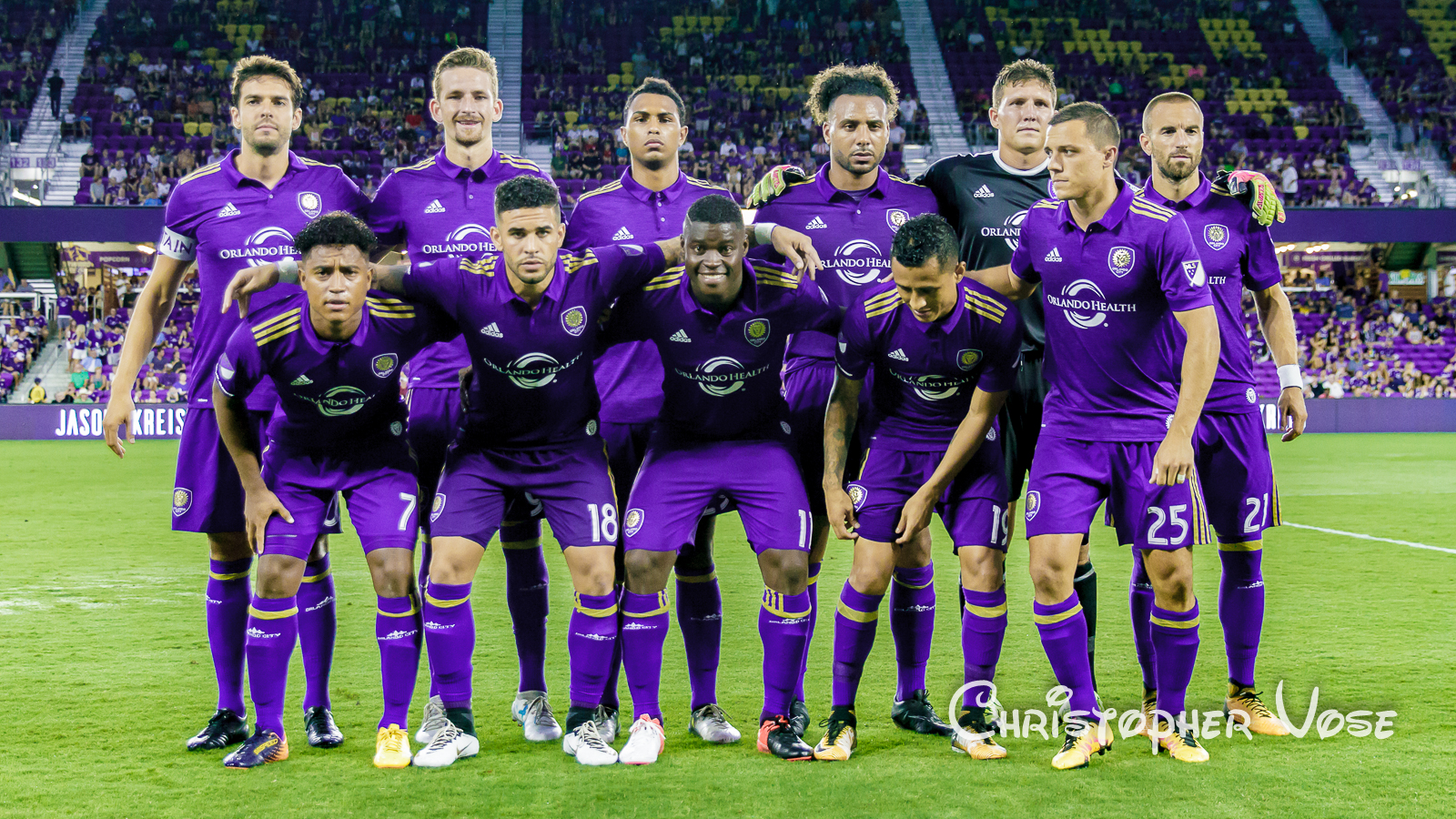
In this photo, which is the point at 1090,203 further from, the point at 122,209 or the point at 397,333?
the point at 122,209

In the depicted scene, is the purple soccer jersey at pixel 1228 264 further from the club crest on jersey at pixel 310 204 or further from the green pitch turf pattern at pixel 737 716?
the club crest on jersey at pixel 310 204

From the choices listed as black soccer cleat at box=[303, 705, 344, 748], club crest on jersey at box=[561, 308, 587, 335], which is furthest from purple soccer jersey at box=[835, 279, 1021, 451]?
black soccer cleat at box=[303, 705, 344, 748]

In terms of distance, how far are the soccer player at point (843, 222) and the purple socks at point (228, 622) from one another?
215 cm

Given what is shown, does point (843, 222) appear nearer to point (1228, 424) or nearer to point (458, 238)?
point (458, 238)

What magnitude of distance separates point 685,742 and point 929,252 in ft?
6.46

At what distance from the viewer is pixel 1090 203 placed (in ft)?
13.6

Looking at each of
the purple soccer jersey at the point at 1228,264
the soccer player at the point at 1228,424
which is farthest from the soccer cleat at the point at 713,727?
the purple soccer jersey at the point at 1228,264

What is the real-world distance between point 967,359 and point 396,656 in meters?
2.29

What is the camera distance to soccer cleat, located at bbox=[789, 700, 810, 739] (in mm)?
4340

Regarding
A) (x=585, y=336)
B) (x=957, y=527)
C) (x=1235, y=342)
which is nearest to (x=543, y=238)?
(x=585, y=336)

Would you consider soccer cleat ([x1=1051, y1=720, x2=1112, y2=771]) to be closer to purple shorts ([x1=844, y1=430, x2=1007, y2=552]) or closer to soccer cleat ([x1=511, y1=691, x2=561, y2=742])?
purple shorts ([x1=844, y1=430, x2=1007, y2=552])

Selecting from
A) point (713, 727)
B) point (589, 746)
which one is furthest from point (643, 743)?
point (713, 727)

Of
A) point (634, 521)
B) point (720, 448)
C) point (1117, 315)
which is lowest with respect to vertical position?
point (634, 521)

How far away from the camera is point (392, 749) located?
403cm
